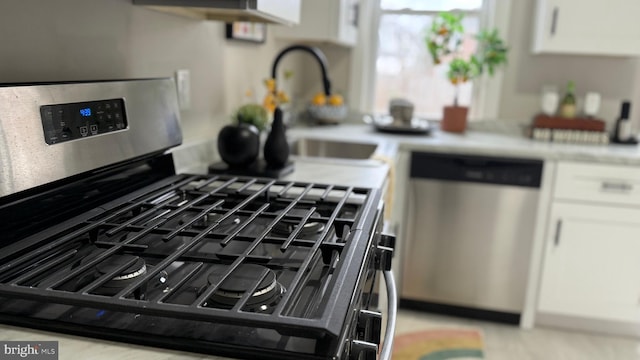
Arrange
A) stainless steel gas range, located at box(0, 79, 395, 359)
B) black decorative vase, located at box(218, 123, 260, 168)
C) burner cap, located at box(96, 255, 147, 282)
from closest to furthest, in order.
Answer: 1. stainless steel gas range, located at box(0, 79, 395, 359)
2. burner cap, located at box(96, 255, 147, 282)
3. black decorative vase, located at box(218, 123, 260, 168)

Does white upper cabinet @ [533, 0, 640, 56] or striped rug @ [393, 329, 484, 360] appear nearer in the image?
striped rug @ [393, 329, 484, 360]

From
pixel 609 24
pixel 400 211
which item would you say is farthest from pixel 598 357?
pixel 609 24

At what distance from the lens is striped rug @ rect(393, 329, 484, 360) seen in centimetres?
236

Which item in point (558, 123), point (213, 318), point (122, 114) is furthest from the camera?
point (558, 123)

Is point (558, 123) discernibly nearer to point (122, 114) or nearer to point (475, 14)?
point (475, 14)

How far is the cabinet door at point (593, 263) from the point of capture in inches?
97.7

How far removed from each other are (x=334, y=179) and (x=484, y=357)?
1290 millimetres

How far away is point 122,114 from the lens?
3.90ft

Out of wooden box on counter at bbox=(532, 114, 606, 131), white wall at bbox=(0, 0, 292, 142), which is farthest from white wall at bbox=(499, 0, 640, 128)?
white wall at bbox=(0, 0, 292, 142)

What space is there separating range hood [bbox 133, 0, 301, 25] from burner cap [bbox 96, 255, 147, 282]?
27.5 inches

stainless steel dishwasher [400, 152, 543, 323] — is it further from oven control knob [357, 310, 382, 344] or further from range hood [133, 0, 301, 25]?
oven control knob [357, 310, 382, 344]

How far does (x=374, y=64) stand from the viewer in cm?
337

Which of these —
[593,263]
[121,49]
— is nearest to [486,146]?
[593,263]

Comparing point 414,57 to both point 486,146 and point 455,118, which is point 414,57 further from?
point 486,146
